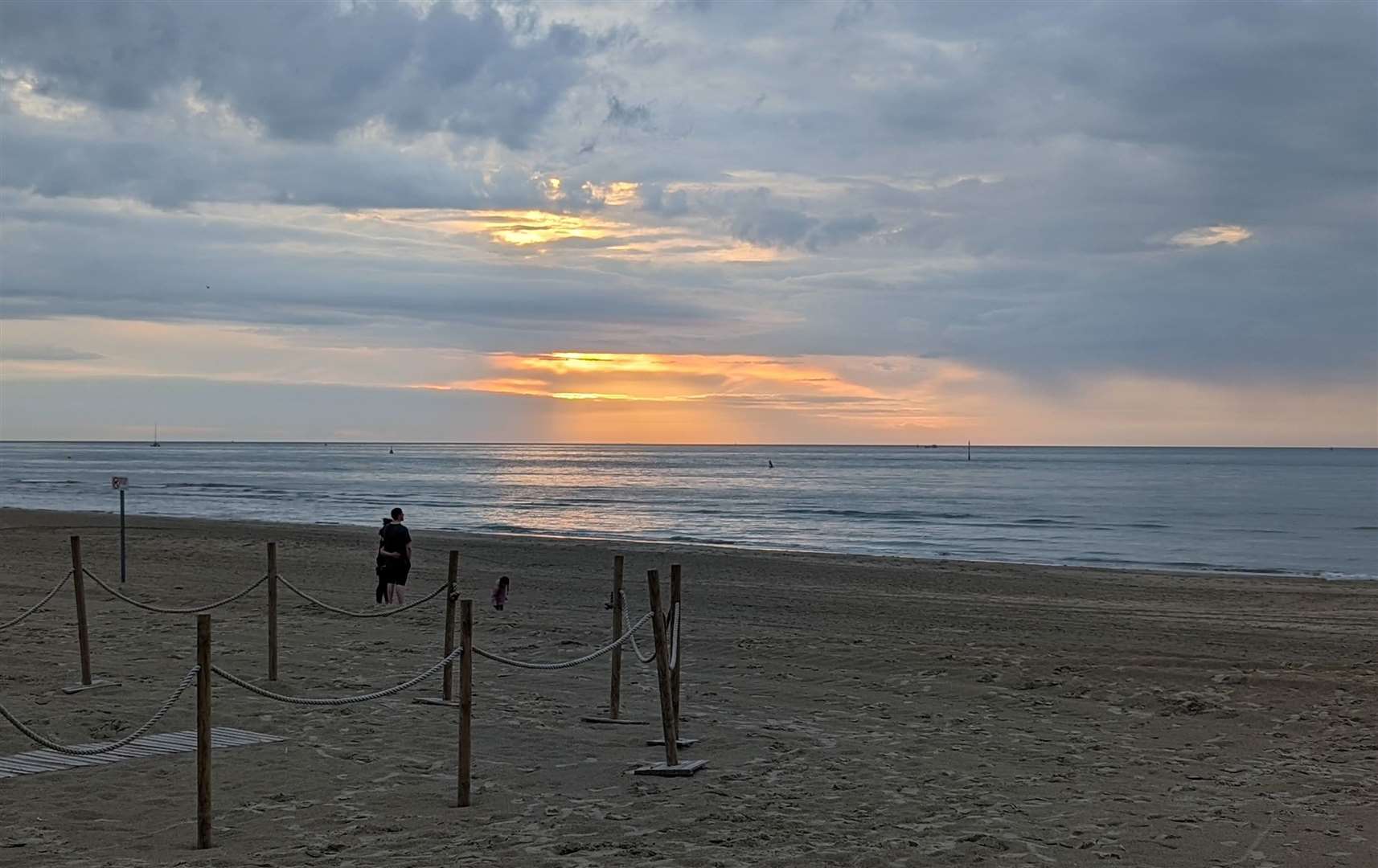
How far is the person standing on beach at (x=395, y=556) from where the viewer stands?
1692 centimetres

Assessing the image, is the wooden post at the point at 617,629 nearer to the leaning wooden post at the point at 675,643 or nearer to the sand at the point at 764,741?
the sand at the point at 764,741

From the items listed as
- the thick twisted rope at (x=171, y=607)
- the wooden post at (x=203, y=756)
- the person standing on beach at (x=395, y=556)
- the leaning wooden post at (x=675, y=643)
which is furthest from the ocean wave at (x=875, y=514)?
the wooden post at (x=203, y=756)

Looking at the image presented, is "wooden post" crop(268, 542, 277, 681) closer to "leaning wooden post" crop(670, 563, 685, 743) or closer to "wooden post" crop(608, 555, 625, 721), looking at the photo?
→ "wooden post" crop(608, 555, 625, 721)

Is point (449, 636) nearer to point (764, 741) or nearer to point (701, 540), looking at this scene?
point (764, 741)

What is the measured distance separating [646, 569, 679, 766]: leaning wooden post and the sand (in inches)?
10.4

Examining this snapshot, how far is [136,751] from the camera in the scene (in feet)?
27.4

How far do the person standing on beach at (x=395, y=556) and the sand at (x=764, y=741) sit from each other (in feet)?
1.90

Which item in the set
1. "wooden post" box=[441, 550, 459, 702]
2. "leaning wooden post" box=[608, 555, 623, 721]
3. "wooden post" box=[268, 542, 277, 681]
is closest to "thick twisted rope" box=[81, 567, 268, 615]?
"wooden post" box=[268, 542, 277, 681]

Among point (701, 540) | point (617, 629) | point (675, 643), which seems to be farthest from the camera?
point (701, 540)

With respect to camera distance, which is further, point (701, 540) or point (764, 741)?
point (701, 540)

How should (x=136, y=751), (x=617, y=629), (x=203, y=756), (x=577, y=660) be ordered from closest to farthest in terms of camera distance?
1. (x=203, y=756)
2. (x=136, y=751)
3. (x=577, y=660)
4. (x=617, y=629)

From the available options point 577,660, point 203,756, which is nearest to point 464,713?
point 203,756

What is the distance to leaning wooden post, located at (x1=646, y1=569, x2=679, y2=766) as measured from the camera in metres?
8.16

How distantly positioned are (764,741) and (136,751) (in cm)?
457
